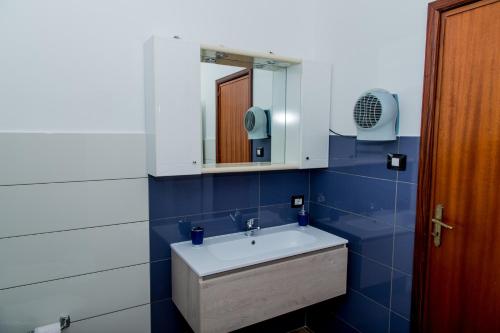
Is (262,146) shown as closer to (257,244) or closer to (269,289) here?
(257,244)

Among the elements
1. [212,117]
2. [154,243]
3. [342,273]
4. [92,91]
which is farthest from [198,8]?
[342,273]

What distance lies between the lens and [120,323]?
1780 millimetres

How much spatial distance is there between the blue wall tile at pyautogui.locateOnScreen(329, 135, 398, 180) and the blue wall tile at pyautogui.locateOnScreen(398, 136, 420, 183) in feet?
0.14

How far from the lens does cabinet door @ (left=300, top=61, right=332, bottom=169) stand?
6.70 feet

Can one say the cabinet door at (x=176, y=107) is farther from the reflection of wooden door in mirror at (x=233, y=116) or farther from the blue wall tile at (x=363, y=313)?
the blue wall tile at (x=363, y=313)

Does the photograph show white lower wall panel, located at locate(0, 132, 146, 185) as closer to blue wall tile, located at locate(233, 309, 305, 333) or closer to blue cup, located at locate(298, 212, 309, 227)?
blue cup, located at locate(298, 212, 309, 227)

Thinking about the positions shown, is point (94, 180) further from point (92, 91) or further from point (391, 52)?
point (391, 52)

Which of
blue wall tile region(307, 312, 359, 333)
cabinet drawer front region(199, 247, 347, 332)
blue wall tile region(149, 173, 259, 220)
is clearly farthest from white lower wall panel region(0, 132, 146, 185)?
blue wall tile region(307, 312, 359, 333)

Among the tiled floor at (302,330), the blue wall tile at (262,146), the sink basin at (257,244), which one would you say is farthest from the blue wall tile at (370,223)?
the blue wall tile at (262,146)

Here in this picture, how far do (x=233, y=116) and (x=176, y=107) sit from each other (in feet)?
1.49

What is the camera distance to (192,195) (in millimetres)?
1917

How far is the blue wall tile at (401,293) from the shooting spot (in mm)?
1700

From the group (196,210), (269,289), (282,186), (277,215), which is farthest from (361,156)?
(196,210)

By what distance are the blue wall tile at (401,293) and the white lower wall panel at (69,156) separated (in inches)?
59.1
